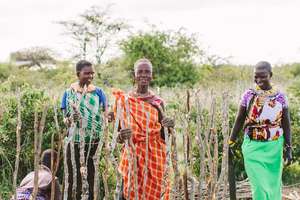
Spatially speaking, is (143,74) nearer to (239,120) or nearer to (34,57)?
(239,120)

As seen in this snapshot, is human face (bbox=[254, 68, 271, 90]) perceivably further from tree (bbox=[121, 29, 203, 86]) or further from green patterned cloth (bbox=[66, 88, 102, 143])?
tree (bbox=[121, 29, 203, 86])

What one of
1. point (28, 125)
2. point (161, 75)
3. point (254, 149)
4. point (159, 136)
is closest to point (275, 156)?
point (254, 149)

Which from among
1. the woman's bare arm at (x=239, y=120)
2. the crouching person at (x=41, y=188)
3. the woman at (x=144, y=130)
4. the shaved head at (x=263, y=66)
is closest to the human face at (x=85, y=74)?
the woman at (x=144, y=130)

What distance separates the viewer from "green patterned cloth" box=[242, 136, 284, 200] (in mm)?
4562

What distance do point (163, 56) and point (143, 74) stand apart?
17.0m

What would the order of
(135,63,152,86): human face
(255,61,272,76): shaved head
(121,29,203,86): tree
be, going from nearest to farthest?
(135,63,152,86): human face → (255,61,272,76): shaved head → (121,29,203,86): tree

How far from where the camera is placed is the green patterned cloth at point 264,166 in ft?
15.0

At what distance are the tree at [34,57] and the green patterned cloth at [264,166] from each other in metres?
30.2

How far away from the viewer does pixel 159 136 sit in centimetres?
411

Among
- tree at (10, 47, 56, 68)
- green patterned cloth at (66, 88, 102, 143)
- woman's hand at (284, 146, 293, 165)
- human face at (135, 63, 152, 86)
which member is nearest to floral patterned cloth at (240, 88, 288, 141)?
woman's hand at (284, 146, 293, 165)

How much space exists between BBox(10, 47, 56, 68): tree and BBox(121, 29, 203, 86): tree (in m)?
13.6

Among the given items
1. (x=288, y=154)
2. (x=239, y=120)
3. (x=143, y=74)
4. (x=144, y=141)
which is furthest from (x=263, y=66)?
(x=144, y=141)

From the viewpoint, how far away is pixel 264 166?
4625 mm

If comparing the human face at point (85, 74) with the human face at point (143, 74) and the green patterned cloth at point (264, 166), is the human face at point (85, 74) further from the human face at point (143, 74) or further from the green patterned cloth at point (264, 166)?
the green patterned cloth at point (264, 166)
